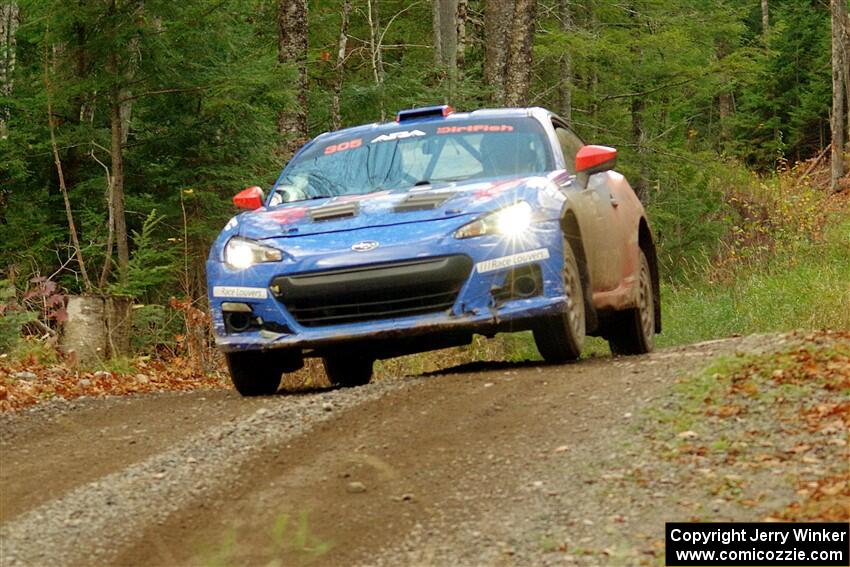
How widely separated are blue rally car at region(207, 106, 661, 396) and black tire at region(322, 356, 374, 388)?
4.27 ft

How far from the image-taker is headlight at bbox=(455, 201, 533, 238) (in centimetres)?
813

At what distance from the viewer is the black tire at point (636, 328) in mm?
10281

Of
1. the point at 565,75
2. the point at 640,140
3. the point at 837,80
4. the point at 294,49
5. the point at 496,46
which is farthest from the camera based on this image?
the point at 837,80

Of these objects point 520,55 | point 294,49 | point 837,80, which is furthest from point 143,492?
point 837,80

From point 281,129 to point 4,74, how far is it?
11.8 ft

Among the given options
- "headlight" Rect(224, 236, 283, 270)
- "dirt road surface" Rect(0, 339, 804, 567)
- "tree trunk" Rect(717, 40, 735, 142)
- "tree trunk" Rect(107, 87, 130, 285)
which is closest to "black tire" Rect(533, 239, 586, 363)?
"dirt road surface" Rect(0, 339, 804, 567)

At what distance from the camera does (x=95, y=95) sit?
48.1 ft

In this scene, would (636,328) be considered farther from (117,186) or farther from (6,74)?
(6,74)

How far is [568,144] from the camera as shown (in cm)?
1024

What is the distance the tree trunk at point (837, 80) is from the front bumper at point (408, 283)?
28682 millimetres

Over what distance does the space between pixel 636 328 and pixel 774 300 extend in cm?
390

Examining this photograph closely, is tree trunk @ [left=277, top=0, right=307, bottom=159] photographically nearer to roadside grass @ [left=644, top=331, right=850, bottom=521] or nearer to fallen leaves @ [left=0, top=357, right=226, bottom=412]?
fallen leaves @ [left=0, top=357, right=226, bottom=412]

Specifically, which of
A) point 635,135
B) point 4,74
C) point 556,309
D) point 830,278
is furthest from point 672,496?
point 635,135

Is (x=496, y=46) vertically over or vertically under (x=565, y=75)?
over
